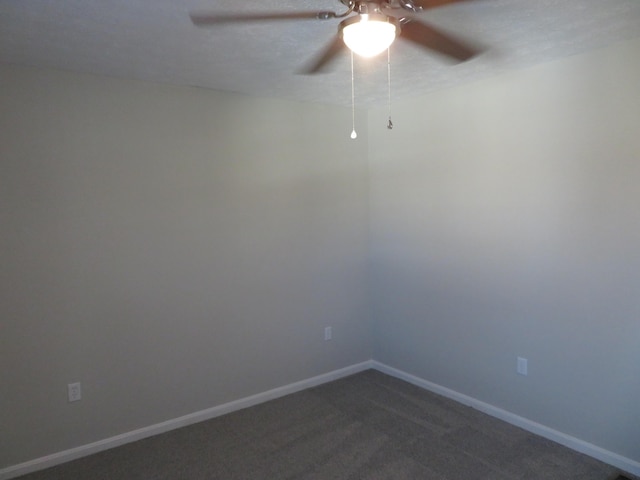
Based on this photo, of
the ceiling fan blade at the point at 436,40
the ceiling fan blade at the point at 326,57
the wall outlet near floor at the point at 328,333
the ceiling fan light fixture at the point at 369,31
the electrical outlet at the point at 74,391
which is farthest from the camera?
the wall outlet near floor at the point at 328,333

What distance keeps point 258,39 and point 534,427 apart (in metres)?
2.88

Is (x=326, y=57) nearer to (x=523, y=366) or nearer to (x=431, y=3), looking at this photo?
(x=431, y=3)

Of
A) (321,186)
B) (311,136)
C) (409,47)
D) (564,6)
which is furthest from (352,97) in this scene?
(564,6)

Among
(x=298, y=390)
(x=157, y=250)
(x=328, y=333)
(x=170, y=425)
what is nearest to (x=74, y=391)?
(x=170, y=425)

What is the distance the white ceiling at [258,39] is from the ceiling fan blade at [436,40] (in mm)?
68

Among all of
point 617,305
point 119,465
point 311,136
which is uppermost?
point 311,136

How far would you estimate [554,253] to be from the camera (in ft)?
9.39

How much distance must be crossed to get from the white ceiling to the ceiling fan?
6 centimetres

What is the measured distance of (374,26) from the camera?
1604mm

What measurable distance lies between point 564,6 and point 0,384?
3429mm

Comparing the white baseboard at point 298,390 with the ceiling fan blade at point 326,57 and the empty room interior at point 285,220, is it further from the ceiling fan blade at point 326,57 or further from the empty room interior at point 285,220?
the ceiling fan blade at point 326,57

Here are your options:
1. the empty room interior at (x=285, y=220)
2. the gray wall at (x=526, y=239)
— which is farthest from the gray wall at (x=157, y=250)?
the gray wall at (x=526, y=239)

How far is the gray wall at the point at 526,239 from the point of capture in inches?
102

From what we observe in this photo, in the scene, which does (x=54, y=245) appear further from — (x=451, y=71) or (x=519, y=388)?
(x=519, y=388)
